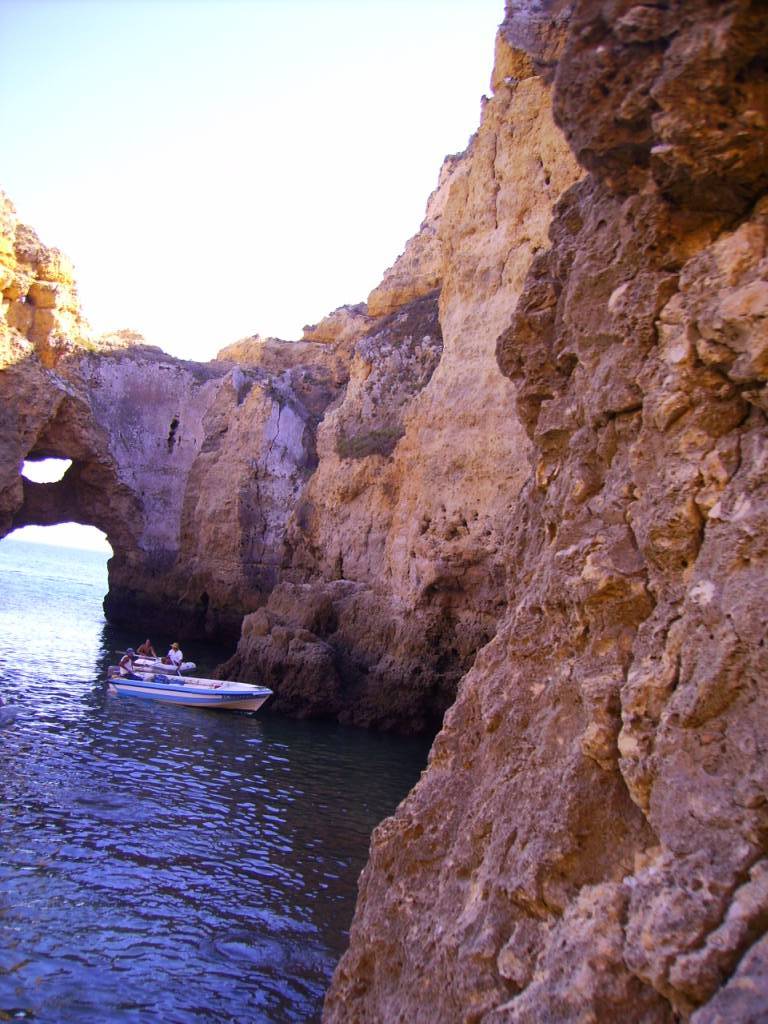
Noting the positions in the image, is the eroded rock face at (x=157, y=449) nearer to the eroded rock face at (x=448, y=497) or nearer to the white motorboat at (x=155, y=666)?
the white motorboat at (x=155, y=666)

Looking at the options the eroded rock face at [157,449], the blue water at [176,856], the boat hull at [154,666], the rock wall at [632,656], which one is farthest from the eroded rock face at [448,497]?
the rock wall at [632,656]

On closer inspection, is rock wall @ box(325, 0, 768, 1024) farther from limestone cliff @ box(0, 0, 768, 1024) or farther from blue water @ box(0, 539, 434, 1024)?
blue water @ box(0, 539, 434, 1024)

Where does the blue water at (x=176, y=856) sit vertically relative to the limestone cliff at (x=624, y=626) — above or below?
below

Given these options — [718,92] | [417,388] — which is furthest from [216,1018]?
[417,388]

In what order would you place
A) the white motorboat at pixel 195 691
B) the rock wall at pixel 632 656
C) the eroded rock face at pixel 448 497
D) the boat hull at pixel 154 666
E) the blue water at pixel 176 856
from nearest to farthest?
the rock wall at pixel 632 656, the blue water at pixel 176 856, the eroded rock face at pixel 448 497, the white motorboat at pixel 195 691, the boat hull at pixel 154 666

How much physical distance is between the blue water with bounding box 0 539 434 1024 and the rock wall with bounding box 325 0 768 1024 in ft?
7.78

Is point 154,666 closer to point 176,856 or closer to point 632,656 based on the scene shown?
point 176,856

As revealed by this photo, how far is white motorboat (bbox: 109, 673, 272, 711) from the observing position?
69.2 feet

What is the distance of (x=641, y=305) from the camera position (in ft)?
16.8

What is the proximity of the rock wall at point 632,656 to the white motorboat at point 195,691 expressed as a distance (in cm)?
1540

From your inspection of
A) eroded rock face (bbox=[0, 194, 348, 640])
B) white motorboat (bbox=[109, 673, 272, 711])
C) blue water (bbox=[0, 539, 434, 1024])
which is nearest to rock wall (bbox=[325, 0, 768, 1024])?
blue water (bbox=[0, 539, 434, 1024])

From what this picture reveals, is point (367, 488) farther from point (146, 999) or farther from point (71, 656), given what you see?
point (146, 999)

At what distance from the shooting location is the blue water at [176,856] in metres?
7.25

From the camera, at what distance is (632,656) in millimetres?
4660
